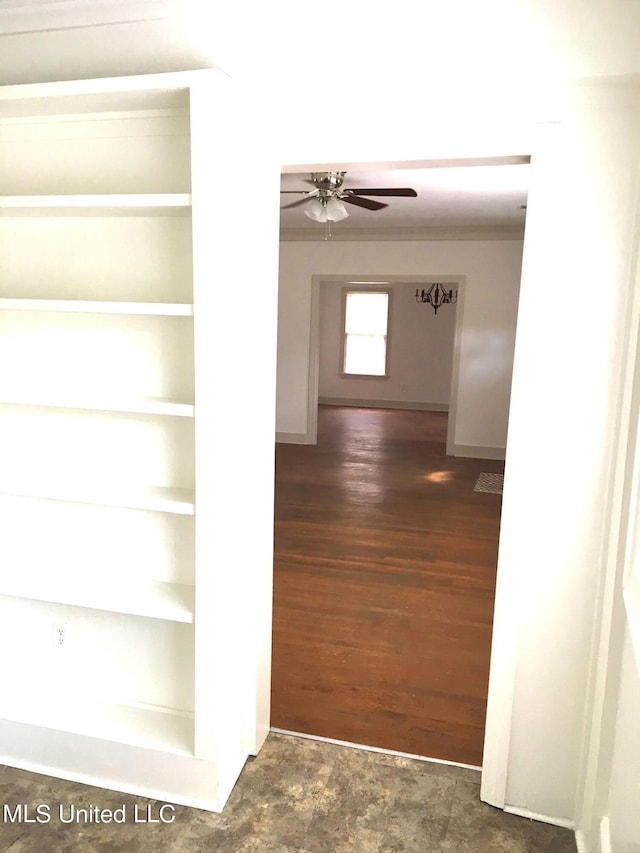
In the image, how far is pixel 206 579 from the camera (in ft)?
7.34

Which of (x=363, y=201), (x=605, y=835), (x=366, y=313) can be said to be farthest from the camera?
(x=366, y=313)

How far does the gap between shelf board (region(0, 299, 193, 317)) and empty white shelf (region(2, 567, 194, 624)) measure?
37.2 inches

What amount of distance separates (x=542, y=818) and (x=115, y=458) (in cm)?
188

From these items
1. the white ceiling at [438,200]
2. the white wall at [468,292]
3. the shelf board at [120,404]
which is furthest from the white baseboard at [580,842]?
the white wall at [468,292]

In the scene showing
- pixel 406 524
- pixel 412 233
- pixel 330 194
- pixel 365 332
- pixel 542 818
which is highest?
pixel 412 233

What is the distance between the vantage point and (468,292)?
25.0 ft

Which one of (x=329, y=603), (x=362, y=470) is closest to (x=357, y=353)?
(x=362, y=470)

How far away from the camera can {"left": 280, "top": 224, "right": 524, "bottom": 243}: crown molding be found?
735 centimetres

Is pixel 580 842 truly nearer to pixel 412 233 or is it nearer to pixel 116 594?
pixel 116 594

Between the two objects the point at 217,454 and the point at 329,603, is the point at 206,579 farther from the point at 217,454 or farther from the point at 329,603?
the point at 329,603

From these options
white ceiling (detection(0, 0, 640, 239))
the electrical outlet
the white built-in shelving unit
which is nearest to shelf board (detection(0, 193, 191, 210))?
the white built-in shelving unit

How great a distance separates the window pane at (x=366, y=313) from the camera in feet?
40.5

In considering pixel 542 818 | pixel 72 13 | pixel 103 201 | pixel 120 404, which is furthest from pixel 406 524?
pixel 72 13

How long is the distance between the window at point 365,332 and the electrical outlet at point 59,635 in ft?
33.5
